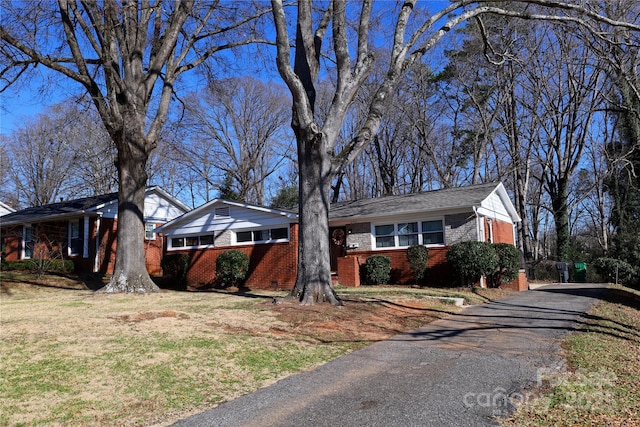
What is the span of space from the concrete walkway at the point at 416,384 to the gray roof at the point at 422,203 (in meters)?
9.07

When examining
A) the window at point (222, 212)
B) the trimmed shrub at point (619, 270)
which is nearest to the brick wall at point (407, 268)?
the window at point (222, 212)

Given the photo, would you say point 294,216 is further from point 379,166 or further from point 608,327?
point 379,166

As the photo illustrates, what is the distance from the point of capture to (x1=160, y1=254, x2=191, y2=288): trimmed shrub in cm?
1977

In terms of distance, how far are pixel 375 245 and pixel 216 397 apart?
14.9 metres

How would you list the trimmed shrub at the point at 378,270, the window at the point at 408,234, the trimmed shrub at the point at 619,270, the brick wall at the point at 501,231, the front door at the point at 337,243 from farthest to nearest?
the trimmed shrub at the point at 619,270, the front door at the point at 337,243, the brick wall at the point at 501,231, the window at the point at 408,234, the trimmed shrub at the point at 378,270

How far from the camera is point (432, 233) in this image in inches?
716

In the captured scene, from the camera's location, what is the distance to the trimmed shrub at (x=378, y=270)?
1791 cm

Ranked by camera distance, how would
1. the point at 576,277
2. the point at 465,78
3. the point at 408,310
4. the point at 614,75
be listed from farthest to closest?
the point at 465,78 < the point at 576,277 < the point at 614,75 < the point at 408,310

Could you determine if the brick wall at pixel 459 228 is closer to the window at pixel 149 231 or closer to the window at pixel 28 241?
the window at pixel 149 231

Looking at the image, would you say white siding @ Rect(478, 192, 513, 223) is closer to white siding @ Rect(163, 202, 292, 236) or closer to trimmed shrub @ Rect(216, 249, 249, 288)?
white siding @ Rect(163, 202, 292, 236)

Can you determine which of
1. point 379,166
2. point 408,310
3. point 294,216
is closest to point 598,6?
point 408,310

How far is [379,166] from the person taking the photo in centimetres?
3484

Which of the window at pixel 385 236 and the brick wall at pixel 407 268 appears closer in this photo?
the brick wall at pixel 407 268

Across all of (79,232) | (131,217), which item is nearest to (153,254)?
(79,232)
